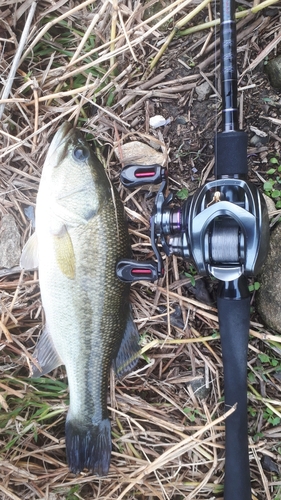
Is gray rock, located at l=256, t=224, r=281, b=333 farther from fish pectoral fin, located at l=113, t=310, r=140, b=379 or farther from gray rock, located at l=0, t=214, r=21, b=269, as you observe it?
gray rock, located at l=0, t=214, r=21, b=269

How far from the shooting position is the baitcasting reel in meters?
1.61

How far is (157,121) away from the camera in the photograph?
2.18m

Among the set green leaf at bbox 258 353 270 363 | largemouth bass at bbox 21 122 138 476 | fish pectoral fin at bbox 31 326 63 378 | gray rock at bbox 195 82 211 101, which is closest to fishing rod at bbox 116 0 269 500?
largemouth bass at bbox 21 122 138 476

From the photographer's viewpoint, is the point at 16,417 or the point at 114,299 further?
the point at 16,417

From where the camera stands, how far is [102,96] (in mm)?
2191

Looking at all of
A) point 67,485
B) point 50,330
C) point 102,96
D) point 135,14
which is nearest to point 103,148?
point 102,96

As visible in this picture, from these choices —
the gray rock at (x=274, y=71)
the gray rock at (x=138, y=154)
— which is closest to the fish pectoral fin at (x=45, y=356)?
the gray rock at (x=138, y=154)

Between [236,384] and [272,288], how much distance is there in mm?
512

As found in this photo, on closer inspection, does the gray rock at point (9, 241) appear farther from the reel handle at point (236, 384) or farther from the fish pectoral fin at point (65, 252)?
the reel handle at point (236, 384)

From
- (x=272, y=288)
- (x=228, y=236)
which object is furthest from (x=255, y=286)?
(x=228, y=236)

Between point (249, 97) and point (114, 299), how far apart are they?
48.8 inches

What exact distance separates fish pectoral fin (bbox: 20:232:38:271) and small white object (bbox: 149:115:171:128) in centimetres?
83

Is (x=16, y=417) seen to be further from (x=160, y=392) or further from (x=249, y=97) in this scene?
(x=249, y=97)

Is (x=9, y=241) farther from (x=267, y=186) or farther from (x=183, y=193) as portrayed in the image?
(x=267, y=186)
